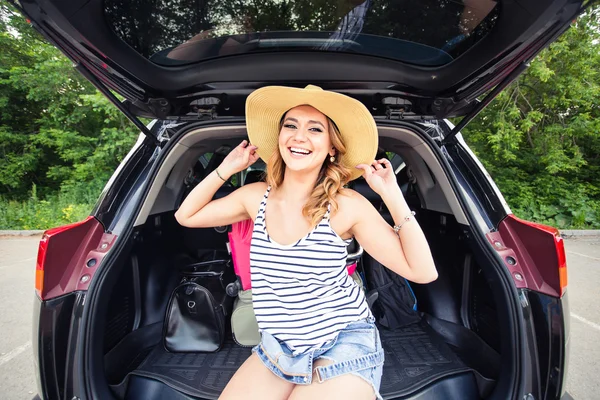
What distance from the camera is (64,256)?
4.17ft

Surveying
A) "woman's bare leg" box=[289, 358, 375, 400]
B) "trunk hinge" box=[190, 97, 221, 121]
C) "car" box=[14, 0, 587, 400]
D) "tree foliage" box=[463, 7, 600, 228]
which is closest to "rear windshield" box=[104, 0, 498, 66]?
"car" box=[14, 0, 587, 400]

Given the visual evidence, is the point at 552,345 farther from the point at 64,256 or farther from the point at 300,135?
the point at 64,256

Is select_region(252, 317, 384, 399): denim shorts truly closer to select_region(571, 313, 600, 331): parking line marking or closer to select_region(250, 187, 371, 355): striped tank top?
select_region(250, 187, 371, 355): striped tank top

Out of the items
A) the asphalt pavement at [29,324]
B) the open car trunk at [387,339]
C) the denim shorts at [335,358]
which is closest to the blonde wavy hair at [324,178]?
the denim shorts at [335,358]

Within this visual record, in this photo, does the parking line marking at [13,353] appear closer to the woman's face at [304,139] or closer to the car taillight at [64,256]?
the car taillight at [64,256]

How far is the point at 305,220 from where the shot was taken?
4.40 ft

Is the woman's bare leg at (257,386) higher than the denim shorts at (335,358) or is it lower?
lower

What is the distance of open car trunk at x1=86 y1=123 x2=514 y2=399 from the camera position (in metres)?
1.43

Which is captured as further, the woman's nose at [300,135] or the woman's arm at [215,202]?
the woman's arm at [215,202]

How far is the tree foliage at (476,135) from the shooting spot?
7.56m

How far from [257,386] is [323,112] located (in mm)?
1054

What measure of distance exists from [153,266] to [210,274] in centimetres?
35

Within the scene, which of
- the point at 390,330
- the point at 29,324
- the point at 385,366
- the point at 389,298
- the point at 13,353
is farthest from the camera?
the point at 29,324

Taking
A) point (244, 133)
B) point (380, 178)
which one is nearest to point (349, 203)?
point (380, 178)
